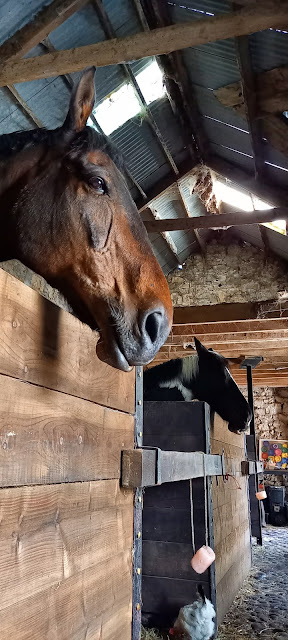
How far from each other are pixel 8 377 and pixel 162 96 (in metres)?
4.72

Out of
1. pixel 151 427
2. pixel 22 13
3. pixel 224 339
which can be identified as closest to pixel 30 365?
pixel 151 427

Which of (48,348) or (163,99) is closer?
(48,348)

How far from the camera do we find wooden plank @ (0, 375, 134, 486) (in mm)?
855

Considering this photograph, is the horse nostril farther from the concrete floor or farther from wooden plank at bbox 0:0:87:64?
wooden plank at bbox 0:0:87:64

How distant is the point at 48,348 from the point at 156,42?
2.42m

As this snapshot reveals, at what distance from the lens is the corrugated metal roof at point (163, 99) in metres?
3.48

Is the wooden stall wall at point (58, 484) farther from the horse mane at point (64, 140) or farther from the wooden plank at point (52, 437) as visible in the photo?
the horse mane at point (64, 140)

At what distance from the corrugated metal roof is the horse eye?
8.65ft

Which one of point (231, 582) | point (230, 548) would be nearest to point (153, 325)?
point (230, 548)

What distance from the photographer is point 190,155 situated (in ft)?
20.0

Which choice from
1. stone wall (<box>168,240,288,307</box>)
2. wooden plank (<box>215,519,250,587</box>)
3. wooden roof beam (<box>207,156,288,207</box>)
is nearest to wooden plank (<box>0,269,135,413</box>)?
wooden plank (<box>215,519,250,587</box>)

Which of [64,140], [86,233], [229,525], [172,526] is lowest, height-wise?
[229,525]

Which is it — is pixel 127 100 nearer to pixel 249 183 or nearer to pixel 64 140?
pixel 249 183

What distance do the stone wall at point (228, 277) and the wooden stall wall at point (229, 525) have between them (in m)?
3.04
